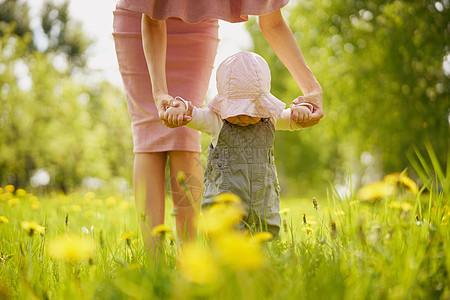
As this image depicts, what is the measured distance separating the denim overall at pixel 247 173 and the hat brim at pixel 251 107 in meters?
0.07

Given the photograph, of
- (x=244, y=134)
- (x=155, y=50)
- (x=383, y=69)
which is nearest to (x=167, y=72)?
(x=155, y=50)

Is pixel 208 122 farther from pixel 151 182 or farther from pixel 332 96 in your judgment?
pixel 332 96

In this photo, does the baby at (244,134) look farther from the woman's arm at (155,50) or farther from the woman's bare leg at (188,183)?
the woman's bare leg at (188,183)

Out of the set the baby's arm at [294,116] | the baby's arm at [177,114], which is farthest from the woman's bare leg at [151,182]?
the baby's arm at [294,116]

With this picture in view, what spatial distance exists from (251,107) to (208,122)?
0.20 m

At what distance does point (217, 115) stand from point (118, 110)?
43.5 feet

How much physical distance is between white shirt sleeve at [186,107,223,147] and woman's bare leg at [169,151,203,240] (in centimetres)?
40

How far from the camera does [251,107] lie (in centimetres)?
178

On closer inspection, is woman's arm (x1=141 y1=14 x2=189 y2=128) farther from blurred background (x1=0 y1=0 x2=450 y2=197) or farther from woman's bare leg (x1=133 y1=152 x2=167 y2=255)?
blurred background (x1=0 y1=0 x2=450 y2=197)

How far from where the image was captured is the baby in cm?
179

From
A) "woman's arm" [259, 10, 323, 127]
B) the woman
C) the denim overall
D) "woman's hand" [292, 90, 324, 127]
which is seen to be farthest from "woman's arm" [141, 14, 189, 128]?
"woman's hand" [292, 90, 324, 127]

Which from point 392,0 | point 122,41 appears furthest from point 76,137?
point 122,41

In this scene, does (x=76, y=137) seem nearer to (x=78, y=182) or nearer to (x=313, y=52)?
(x=78, y=182)

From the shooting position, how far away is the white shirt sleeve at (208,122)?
72.2 inches
